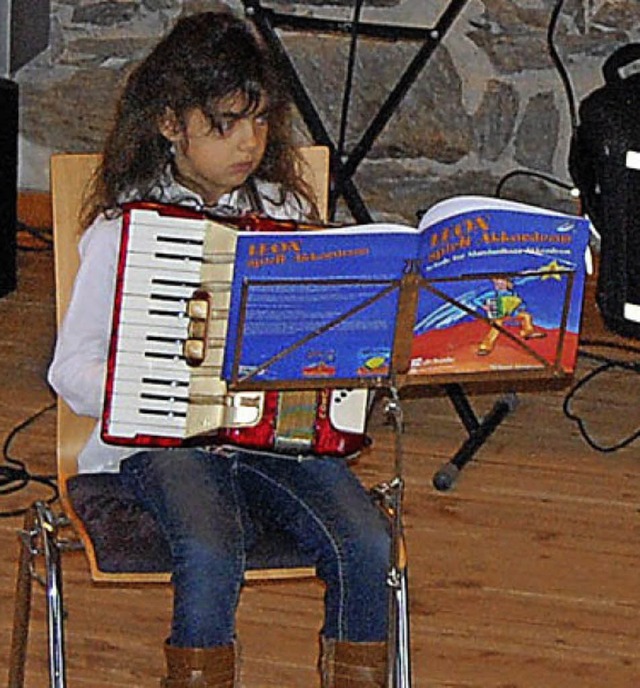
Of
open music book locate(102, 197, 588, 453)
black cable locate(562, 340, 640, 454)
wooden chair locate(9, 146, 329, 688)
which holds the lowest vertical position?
black cable locate(562, 340, 640, 454)

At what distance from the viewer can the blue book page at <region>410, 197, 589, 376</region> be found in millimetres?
1583

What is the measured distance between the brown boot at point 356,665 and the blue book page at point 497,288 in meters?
0.34

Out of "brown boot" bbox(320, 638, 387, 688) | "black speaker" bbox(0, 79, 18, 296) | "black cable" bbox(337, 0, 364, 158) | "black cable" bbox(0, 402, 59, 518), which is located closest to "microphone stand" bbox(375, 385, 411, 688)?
"brown boot" bbox(320, 638, 387, 688)

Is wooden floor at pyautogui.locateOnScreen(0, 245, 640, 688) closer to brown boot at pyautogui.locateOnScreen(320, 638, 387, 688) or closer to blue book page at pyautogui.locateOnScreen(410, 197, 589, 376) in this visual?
brown boot at pyautogui.locateOnScreen(320, 638, 387, 688)

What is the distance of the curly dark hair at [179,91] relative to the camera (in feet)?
6.26

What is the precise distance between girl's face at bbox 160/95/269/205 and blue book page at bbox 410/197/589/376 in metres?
0.35

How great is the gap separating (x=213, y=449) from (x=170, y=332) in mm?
250

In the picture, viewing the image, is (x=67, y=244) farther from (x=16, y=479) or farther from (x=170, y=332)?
(x=16, y=479)

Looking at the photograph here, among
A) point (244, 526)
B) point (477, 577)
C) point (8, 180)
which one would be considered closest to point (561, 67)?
point (8, 180)

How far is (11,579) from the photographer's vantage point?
7.99 feet

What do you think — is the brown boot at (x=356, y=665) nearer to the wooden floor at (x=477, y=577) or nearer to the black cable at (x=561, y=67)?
the wooden floor at (x=477, y=577)

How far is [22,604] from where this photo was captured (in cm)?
187

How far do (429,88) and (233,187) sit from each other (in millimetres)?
1971

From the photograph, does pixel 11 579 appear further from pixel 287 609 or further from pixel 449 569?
pixel 449 569
